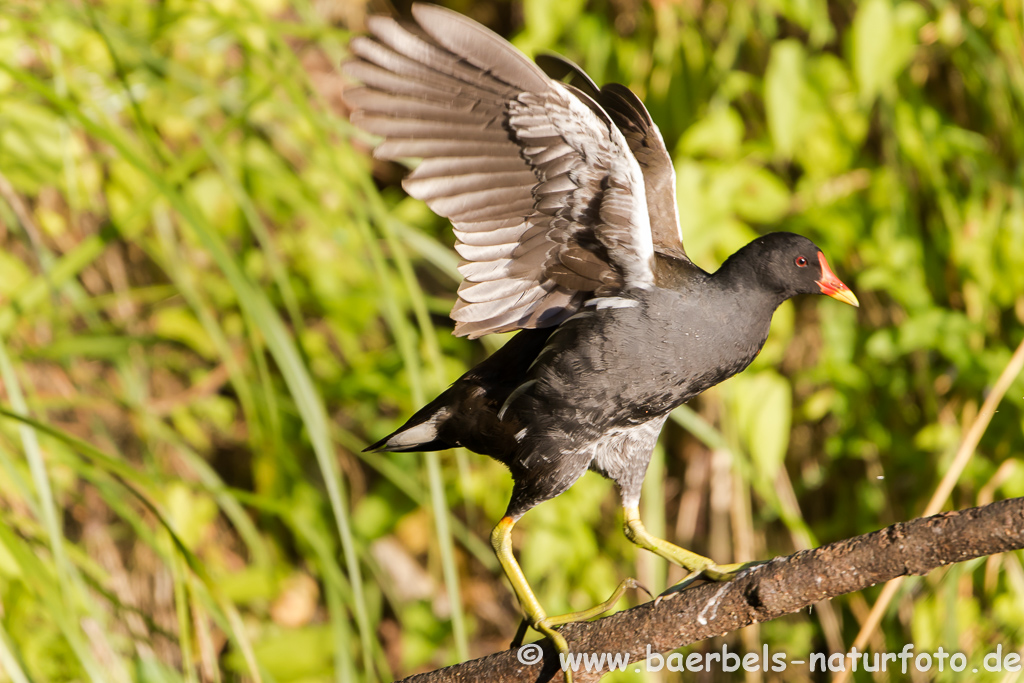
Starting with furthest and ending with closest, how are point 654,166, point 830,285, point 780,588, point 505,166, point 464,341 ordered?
1. point 464,341
2. point 654,166
3. point 830,285
4. point 505,166
5. point 780,588

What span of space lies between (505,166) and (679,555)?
73cm

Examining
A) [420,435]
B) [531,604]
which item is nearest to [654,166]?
[420,435]

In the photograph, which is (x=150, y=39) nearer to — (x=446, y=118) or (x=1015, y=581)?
(x=446, y=118)

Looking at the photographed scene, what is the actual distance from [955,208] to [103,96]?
230cm

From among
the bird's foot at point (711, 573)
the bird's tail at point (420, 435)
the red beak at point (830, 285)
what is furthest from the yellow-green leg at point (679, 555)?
the red beak at point (830, 285)

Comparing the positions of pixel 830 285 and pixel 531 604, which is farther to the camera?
pixel 830 285

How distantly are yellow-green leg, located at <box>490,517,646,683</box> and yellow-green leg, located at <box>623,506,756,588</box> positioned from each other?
10 centimetres

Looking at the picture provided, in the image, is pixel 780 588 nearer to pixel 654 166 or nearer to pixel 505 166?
pixel 505 166

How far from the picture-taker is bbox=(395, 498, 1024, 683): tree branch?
96 cm

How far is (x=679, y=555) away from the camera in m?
1.51

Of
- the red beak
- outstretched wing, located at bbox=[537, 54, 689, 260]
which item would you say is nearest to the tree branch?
the red beak

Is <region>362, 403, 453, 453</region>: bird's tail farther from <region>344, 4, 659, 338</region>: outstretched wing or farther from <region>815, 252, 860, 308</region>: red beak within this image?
<region>815, 252, 860, 308</region>: red beak

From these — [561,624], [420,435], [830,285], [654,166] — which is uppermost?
[654,166]

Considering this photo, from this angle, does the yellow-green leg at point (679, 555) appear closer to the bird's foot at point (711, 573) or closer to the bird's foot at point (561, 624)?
the bird's foot at point (711, 573)
